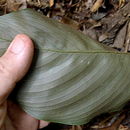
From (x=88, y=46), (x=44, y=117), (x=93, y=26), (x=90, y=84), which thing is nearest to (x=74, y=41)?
(x=88, y=46)

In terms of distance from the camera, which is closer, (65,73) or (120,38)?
(65,73)

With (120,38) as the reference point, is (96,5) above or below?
above

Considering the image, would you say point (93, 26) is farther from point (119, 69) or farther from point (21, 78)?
point (21, 78)

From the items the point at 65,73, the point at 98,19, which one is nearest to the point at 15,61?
the point at 65,73

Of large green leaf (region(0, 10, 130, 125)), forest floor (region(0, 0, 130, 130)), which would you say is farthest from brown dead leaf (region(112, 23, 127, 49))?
large green leaf (region(0, 10, 130, 125))

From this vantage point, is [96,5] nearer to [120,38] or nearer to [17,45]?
[120,38]

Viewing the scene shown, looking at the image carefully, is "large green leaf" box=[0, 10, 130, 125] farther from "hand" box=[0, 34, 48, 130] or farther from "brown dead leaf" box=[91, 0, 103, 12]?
"brown dead leaf" box=[91, 0, 103, 12]

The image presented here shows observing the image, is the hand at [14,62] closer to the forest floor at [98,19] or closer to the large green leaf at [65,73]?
the large green leaf at [65,73]
